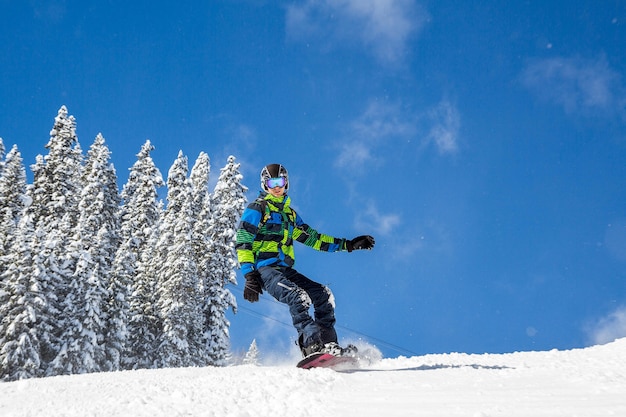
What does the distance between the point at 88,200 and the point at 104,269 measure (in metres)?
7.46

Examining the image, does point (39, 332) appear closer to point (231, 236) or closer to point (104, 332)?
point (104, 332)

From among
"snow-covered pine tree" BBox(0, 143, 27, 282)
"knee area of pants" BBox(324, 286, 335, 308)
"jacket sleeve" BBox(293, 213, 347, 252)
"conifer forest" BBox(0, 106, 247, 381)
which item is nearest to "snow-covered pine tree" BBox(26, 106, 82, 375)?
"conifer forest" BBox(0, 106, 247, 381)

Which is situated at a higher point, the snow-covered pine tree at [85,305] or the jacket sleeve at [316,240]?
the snow-covered pine tree at [85,305]

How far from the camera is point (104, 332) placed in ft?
81.5

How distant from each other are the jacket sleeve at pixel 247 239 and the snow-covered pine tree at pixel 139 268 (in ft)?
66.7

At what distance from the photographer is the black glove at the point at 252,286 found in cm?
675

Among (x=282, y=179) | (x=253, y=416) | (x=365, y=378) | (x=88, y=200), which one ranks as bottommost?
(x=253, y=416)

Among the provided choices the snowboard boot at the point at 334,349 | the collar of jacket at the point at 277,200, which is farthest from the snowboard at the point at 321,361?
the collar of jacket at the point at 277,200

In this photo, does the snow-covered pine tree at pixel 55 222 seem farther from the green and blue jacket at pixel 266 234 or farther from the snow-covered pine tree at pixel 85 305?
the green and blue jacket at pixel 266 234

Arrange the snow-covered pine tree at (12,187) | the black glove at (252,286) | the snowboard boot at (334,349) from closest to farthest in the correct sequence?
the snowboard boot at (334,349) → the black glove at (252,286) → the snow-covered pine tree at (12,187)

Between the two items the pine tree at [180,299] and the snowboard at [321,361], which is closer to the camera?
the snowboard at [321,361]

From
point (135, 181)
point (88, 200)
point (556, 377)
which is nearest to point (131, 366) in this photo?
point (88, 200)

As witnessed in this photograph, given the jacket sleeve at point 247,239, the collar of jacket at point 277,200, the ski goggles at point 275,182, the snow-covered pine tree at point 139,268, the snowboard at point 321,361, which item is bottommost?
the snowboard at point 321,361

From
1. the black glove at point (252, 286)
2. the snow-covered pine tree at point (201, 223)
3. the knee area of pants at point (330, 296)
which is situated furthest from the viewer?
the snow-covered pine tree at point (201, 223)
